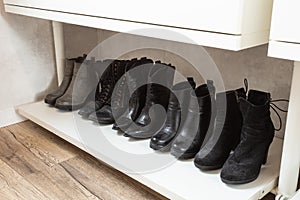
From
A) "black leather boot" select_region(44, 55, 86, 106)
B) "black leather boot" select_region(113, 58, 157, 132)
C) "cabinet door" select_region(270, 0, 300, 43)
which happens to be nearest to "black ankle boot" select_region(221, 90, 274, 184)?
"cabinet door" select_region(270, 0, 300, 43)

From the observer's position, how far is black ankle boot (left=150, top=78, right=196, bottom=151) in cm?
91

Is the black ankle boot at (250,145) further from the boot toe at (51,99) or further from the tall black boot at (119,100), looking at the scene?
the boot toe at (51,99)

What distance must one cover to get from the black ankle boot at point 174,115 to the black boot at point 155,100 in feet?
0.19

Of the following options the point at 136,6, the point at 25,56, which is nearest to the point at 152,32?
the point at 136,6

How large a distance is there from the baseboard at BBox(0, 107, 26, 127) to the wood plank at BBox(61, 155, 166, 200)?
16.7 inches

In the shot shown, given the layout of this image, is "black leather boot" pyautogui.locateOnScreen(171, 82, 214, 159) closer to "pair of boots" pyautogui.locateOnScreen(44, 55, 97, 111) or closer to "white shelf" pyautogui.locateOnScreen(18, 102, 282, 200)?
"white shelf" pyautogui.locateOnScreen(18, 102, 282, 200)

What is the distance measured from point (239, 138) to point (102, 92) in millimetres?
525

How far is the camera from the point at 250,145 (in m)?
0.79

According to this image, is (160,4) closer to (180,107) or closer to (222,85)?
(180,107)

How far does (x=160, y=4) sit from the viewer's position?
701 mm

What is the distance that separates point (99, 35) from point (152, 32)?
2.73 ft

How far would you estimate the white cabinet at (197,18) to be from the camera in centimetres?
60

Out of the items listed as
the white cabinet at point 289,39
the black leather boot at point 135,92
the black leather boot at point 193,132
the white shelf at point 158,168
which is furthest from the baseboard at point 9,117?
the white cabinet at point 289,39

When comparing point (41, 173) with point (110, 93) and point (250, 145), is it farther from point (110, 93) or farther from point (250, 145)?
point (250, 145)
